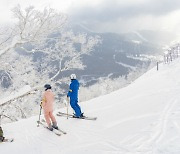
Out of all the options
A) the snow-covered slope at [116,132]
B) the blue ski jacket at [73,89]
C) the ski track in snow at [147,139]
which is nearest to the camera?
the ski track in snow at [147,139]

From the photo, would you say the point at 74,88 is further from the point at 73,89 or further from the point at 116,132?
the point at 116,132

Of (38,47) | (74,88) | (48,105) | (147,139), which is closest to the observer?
(147,139)

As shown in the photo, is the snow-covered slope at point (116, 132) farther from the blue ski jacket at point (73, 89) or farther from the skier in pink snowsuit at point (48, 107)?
the blue ski jacket at point (73, 89)

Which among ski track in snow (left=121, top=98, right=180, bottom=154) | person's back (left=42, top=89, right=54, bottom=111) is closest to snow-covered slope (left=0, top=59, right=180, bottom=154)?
ski track in snow (left=121, top=98, right=180, bottom=154)

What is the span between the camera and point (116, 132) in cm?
1079

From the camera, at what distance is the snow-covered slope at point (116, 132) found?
9.16 meters

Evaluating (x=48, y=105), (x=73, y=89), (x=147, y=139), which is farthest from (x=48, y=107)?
(x=147, y=139)

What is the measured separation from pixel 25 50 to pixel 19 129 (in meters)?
9.09

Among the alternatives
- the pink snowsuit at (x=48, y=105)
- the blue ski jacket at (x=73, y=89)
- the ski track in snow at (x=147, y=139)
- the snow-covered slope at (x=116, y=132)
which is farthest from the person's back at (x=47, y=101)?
the ski track in snow at (x=147, y=139)

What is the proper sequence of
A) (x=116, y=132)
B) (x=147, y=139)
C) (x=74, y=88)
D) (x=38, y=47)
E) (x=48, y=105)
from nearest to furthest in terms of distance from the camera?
1. (x=147, y=139)
2. (x=116, y=132)
3. (x=48, y=105)
4. (x=74, y=88)
5. (x=38, y=47)

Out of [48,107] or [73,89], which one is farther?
[73,89]

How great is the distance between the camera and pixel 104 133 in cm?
1095

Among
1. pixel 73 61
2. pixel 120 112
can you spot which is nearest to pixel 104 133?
pixel 120 112

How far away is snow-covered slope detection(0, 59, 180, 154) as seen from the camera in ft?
30.0
